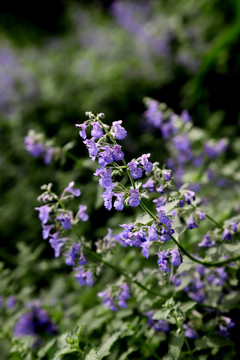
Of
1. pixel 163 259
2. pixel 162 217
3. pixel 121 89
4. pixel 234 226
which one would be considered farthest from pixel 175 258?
pixel 121 89

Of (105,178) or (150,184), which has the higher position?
(150,184)

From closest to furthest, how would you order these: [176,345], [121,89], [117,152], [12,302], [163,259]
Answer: [117,152]
[163,259]
[176,345]
[12,302]
[121,89]

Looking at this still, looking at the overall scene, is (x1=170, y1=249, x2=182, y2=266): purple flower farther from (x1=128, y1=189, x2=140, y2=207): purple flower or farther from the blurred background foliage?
the blurred background foliage

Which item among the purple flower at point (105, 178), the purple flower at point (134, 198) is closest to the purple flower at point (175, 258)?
the purple flower at point (134, 198)

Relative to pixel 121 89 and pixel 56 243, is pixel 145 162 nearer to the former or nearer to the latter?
pixel 56 243

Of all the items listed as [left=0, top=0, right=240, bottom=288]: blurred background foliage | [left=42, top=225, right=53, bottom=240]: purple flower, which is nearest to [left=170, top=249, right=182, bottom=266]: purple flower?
[left=42, top=225, right=53, bottom=240]: purple flower

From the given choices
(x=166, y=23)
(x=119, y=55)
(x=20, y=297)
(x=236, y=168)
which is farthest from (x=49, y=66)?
(x=20, y=297)
